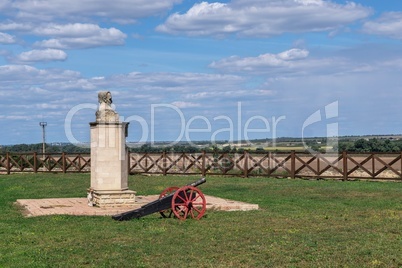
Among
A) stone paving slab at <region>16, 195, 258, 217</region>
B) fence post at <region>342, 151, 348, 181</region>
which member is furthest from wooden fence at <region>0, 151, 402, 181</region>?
stone paving slab at <region>16, 195, 258, 217</region>

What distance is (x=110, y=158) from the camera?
1614cm

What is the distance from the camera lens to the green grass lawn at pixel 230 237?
905 centimetres

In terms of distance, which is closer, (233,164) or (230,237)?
(230,237)

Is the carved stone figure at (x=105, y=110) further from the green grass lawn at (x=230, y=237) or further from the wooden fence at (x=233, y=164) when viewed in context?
the wooden fence at (x=233, y=164)

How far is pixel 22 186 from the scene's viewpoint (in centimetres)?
2339

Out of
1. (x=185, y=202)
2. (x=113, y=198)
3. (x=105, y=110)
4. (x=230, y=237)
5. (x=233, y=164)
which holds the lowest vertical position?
(x=230, y=237)

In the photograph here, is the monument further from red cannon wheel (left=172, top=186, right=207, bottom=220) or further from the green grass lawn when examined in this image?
red cannon wheel (left=172, top=186, right=207, bottom=220)

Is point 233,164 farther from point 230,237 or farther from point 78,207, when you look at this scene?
point 230,237

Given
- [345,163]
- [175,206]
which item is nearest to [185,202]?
[175,206]

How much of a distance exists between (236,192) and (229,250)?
1074cm

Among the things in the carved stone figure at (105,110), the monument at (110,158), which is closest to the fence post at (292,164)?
the monument at (110,158)

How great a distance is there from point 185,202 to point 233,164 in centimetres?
1524

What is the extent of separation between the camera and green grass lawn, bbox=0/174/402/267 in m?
9.05

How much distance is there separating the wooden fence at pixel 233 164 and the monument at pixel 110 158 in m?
11.4
